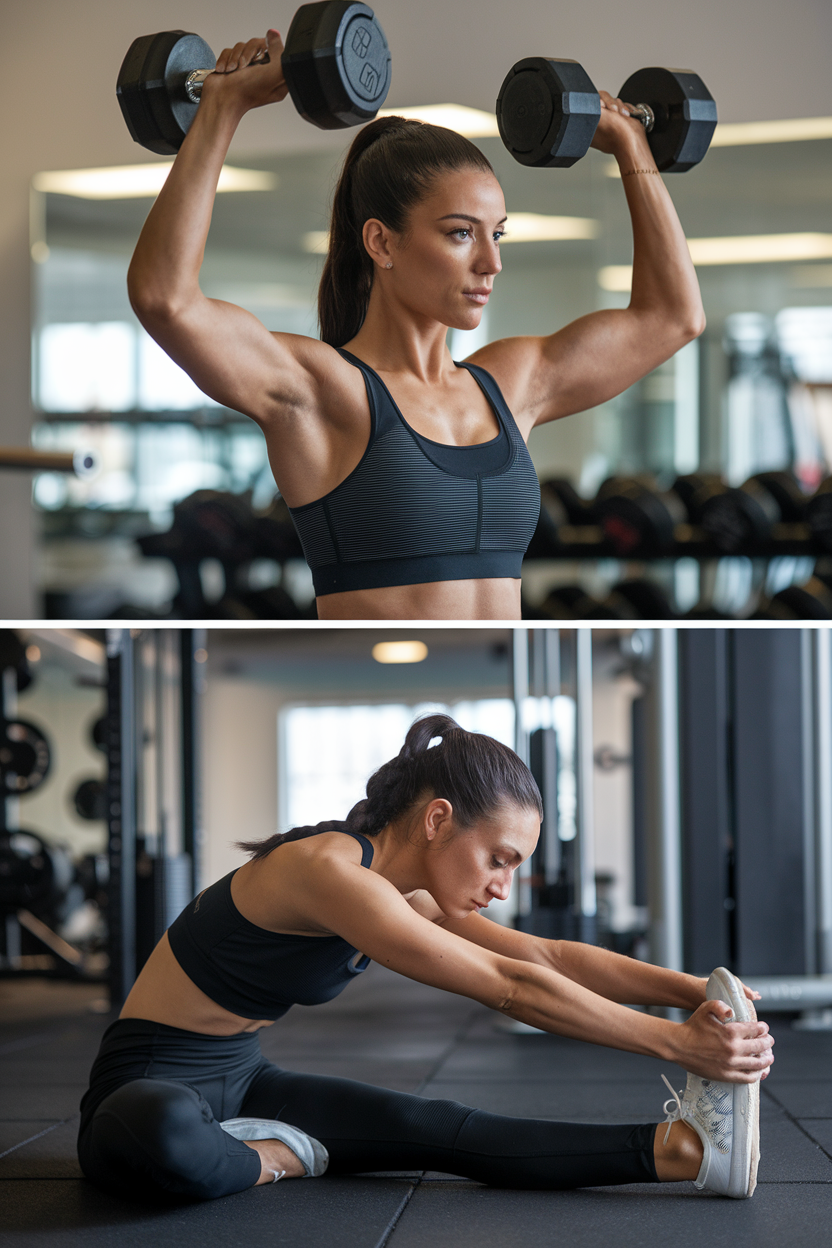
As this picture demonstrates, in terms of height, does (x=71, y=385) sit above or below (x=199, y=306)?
above

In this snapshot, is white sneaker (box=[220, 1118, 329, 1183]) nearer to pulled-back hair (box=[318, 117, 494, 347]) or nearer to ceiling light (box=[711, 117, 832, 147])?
pulled-back hair (box=[318, 117, 494, 347])

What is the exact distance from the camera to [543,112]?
145cm

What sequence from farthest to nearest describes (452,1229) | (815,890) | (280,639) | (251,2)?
(251,2) < (815,890) < (280,639) < (452,1229)

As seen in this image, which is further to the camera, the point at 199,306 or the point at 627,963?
the point at 627,963

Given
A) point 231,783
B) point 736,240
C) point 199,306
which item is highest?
point 736,240

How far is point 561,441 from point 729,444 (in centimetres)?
62

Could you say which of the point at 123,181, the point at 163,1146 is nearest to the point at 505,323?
the point at 123,181

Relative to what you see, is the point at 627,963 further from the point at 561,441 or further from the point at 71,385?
the point at 71,385

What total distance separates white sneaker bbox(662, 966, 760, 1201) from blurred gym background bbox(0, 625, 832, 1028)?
Result: 0.41 m

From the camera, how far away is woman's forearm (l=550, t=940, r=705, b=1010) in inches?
54.1

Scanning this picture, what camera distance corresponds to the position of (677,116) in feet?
5.06

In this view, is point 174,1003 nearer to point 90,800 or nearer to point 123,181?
point 90,800

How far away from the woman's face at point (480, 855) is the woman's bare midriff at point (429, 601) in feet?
0.89

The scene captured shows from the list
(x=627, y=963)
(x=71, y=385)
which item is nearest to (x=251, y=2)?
(x=71, y=385)
